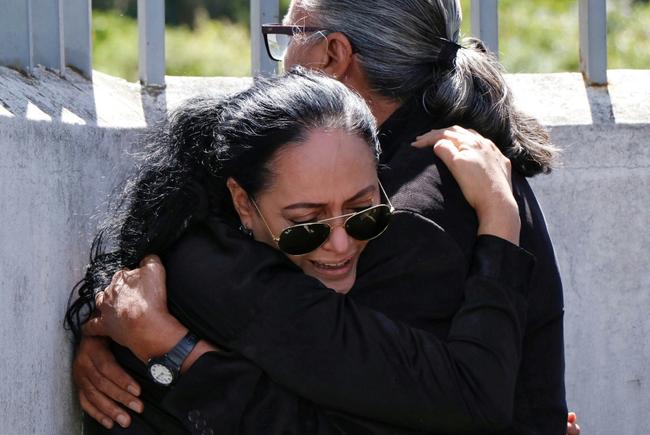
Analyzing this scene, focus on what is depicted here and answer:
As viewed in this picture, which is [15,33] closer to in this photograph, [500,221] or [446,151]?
[446,151]

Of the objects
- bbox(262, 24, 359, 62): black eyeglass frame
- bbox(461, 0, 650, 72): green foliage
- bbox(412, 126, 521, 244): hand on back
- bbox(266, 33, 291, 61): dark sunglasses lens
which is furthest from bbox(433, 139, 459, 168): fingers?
bbox(461, 0, 650, 72): green foliage

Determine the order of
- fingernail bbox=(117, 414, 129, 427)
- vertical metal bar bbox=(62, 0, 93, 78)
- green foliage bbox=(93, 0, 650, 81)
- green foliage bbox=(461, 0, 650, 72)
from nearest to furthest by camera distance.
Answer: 1. fingernail bbox=(117, 414, 129, 427)
2. vertical metal bar bbox=(62, 0, 93, 78)
3. green foliage bbox=(461, 0, 650, 72)
4. green foliage bbox=(93, 0, 650, 81)

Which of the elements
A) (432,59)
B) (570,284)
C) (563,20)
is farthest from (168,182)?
(563,20)

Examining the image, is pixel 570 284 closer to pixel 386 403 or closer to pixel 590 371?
pixel 590 371

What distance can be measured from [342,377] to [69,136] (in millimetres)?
931

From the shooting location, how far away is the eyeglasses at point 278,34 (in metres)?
3.21

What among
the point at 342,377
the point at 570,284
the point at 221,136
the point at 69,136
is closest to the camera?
the point at 342,377

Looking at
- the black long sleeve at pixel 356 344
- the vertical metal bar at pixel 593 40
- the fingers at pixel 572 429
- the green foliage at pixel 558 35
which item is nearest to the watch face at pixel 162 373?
the black long sleeve at pixel 356 344

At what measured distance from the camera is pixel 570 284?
4027 mm

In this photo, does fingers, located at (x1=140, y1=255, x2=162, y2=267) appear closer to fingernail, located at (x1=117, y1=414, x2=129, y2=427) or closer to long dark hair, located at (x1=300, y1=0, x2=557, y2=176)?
fingernail, located at (x1=117, y1=414, x2=129, y2=427)

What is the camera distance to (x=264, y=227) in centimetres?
267

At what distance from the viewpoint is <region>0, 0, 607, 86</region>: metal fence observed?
3139 millimetres

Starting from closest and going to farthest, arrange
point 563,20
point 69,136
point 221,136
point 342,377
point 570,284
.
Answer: point 342,377 → point 221,136 → point 69,136 → point 570,284 → point 563,20

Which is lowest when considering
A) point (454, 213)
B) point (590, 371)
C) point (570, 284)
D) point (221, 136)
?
point (590, 371)
